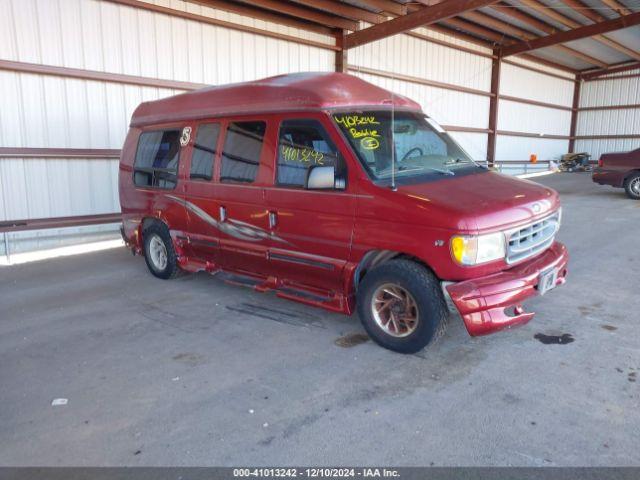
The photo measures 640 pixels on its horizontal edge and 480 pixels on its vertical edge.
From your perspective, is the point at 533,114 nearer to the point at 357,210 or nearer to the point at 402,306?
the point at 357,210

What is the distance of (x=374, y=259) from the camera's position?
172 inches

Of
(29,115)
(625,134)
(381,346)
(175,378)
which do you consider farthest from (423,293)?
(625,134)

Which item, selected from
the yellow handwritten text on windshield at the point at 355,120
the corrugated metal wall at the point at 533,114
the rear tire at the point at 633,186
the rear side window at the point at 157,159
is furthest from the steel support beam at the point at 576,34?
the rear side window at the point at 157,159

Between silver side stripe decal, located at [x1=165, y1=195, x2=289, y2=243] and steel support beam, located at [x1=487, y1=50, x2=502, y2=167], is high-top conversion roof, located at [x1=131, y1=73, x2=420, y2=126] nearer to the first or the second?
silver side stripe decal, located at [x1=165, y1=195, x2=289, y2=243]

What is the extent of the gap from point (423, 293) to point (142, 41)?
336 inches

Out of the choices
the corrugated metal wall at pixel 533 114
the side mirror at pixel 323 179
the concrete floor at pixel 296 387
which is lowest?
the concrete floor at pixel 296 387

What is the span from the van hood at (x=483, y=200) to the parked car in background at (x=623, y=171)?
10680 mm

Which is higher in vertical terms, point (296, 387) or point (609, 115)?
point (609, 115)

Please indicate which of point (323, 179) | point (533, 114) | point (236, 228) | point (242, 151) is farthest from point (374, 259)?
point (533, 114)

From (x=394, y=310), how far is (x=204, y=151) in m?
2.92

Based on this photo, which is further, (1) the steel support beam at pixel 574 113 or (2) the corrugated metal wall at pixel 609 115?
(1) the steel support beam at pixel 574 113

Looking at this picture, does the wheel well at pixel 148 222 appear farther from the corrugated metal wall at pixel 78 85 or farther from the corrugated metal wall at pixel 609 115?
the corrugated metal wall at pixel 609 115

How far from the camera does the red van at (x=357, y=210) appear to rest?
384cm

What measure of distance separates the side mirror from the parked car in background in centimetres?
1210
